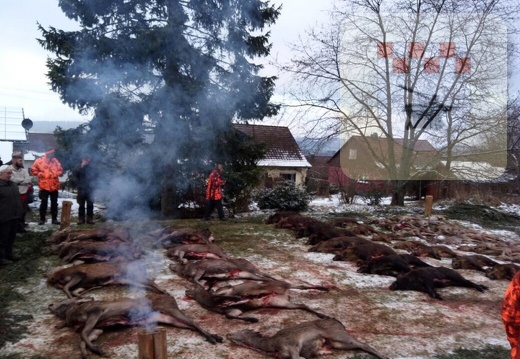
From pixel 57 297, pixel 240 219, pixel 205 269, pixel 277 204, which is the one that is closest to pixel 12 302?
pixel 57 297

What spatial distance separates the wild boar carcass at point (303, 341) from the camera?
12.8 ft

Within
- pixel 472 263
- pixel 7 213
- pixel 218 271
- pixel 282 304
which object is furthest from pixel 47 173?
pixel 472 263

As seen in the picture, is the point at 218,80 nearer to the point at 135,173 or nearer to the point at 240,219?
the point at 135,173

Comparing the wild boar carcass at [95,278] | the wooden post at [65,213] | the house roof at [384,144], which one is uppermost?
the house roof at [384,144]

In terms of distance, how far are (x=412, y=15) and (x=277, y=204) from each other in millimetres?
7223

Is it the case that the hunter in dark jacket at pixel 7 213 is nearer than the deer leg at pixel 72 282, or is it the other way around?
the deer leg at pixel 72 282

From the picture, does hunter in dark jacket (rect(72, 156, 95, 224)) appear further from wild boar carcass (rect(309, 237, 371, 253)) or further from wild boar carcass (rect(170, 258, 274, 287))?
wild boar carcass (rect(309, 237, 371, 253))

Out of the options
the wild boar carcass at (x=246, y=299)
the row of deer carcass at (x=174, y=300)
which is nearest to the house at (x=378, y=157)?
the row of deer carcass at (x=174, y=300)

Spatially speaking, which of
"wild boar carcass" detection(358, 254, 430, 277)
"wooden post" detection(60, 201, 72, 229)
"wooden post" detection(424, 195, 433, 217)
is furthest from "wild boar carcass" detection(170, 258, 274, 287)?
"wooden post" detection(424, 195, 433, 217)

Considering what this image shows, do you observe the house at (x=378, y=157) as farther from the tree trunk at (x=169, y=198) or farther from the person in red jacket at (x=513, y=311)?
the person in red jacket at (x=513, y=311)

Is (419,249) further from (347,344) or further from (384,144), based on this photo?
(384,144)

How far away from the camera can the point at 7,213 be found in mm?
6879

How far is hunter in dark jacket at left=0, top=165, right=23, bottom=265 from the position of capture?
6.86m

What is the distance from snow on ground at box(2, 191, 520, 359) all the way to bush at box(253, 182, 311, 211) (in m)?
7.32
